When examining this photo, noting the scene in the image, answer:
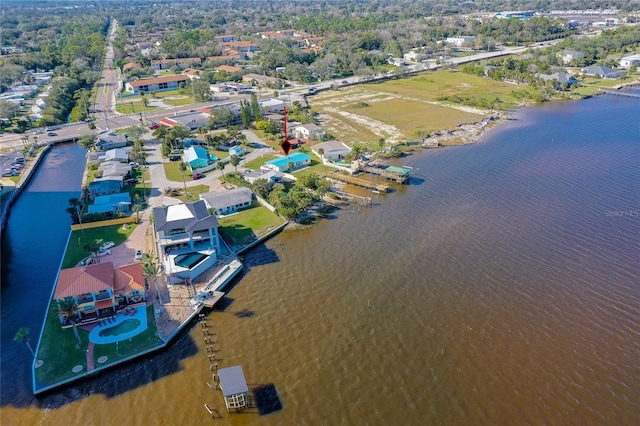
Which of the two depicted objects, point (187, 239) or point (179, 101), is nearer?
point (187, 239)

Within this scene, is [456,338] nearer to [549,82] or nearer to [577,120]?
[577,120]

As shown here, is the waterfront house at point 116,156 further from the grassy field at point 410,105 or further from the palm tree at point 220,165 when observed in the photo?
the grassy field at point 410,105

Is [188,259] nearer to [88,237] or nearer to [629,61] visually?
[88,237]

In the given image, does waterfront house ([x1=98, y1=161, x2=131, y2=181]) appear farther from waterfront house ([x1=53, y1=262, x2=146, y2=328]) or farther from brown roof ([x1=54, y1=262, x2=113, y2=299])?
waterfront house ([x1=53, y1=262, x2=146, y2=328])

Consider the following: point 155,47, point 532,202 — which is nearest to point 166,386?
point 532,202

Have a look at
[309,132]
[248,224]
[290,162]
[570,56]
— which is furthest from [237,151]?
[570,56]

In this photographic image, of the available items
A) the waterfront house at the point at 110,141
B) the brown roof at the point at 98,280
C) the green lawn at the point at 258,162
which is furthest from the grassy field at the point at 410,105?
the brown roof at the point at 98,280
